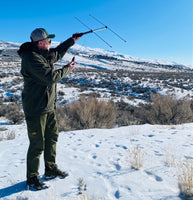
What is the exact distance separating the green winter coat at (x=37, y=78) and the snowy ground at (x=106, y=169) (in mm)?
1006

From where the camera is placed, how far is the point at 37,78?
6.27 feet

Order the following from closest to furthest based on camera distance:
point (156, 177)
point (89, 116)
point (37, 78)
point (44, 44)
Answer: point (37, 78), point (44, 44), point (156, 177), point (89, 116)

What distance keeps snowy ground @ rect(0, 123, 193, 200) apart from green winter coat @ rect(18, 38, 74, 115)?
1.01 meters

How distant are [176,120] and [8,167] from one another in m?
6.78

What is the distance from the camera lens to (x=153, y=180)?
7.20 ft

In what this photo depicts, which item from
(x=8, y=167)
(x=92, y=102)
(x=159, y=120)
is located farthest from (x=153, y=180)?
(x=159, y=120)

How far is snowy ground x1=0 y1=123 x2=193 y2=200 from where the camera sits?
195 centimetres

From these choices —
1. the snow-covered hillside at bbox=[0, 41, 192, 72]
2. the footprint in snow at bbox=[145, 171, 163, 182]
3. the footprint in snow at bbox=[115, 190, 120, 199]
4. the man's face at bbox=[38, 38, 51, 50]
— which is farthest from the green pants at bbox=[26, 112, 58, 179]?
the snow-covered hillside at bbox=[0, 41, 192, 72]

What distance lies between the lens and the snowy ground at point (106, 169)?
1.95m

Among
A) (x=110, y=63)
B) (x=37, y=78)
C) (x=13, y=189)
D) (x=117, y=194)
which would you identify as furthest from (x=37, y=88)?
(x=110, y=63)

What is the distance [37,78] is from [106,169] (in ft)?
5.61

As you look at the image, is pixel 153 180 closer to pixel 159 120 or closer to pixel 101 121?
pixel 101 121

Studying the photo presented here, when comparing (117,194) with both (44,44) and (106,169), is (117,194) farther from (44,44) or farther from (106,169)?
(44,44)

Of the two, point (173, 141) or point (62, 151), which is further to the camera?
point (173, 141)
